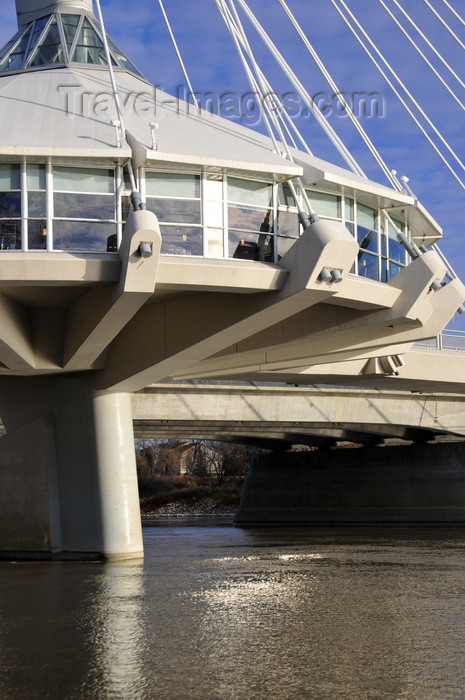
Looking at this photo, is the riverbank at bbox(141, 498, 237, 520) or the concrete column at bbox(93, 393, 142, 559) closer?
the concrete column at bbox(93, 393, 142, 559)

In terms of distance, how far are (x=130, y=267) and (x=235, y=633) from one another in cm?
997

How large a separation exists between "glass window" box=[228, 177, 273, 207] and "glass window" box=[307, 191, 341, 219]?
1.51 metres

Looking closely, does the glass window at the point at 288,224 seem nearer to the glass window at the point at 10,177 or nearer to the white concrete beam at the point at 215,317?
the white concrete beam at the point at 215,317

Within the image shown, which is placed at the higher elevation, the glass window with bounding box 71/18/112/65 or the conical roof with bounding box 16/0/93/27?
the conical roof with bounding box 16/0/93/27

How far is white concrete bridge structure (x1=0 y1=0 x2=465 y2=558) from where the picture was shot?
22.4 m

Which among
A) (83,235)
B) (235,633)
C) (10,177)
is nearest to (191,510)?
(83,235)

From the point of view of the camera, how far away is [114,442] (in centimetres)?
2945

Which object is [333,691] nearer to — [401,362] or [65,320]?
[65,320]

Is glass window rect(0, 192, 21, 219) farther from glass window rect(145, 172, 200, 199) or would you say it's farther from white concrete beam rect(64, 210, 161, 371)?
glass window rect(145, 172, 200, 199)

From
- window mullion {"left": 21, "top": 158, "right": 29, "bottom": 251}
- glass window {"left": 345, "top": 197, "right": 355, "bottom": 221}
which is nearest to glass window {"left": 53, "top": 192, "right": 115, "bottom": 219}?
window mullion {"left": 21, "top": 158, "right": 29, "bottom": 251}

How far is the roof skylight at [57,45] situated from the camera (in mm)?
31469

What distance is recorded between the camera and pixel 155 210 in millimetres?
23250

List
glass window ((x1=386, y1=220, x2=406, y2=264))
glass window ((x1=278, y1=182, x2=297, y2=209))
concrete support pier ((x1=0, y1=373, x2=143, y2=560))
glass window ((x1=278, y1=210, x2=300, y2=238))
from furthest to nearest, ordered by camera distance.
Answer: concrete support pier ((x1=0, y1=373, x2=143, y2=560)) → glass window ((x1=386, y1=220, x2=406, y2=264)) → glass window ((x1=278, y1=182, x2=297, y2=209)) → glass window ((x1=278, y1=210, x2=300, y2=238))

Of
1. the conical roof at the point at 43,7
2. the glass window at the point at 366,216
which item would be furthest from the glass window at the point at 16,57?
the glass window at the point at 366,216
